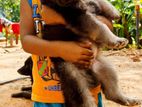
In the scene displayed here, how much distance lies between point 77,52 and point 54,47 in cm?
13

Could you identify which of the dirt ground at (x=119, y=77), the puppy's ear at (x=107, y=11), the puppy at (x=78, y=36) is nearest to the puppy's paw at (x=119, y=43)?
the puppy at (x=78, y=36)

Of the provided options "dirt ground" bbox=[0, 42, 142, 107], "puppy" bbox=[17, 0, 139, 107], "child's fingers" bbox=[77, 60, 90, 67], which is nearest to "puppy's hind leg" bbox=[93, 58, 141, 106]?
"puppy" bbox=[17, 0, 139, 107]

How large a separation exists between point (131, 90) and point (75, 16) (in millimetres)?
3161

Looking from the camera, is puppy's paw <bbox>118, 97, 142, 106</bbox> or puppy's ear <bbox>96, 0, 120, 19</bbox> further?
puppy's paw <bbox>118, 97, 142, 106</bbox>

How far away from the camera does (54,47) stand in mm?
2117

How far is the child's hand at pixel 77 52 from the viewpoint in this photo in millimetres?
2129

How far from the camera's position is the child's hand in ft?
6.98

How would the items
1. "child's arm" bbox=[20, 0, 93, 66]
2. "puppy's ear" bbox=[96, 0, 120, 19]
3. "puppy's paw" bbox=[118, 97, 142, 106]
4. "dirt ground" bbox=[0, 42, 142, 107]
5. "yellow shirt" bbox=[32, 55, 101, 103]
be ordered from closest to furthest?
"child's arm" bbox=[20, 0, 93, 66] → "yellow shirt" bbox=[32, 55, 101, 103] → "puppy's ear" bbox=[96, 0, 120, 19] → "puppy's paw" bbox=[118, 97, 142, 106] → "dirt ground" bbox=[0, 42, 142, 107]

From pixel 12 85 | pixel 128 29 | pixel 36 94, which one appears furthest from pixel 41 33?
pixel 128 29

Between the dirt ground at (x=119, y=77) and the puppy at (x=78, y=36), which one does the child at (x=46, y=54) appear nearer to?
the puppy at (x=78, y=36)

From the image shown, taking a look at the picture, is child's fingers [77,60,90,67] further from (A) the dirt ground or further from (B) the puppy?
(A) the dirt ground

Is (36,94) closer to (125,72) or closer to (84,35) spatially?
(84,35)

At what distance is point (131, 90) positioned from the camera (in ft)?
17.1

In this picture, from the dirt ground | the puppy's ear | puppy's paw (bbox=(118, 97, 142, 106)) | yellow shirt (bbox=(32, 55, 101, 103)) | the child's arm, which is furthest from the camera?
the dirt ground
